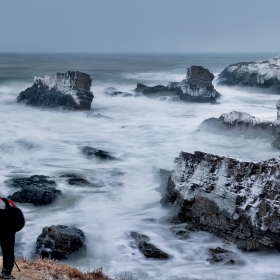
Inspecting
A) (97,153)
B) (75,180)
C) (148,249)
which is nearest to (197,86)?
(97,153)

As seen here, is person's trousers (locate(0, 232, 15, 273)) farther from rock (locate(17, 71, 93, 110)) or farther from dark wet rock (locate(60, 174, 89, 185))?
rock (locate(17, 71, 93, 110))

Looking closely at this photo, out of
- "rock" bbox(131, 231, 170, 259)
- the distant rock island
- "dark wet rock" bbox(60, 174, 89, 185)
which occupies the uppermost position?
the distant rock island

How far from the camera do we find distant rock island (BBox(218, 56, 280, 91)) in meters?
55.0

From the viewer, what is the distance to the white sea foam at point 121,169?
11.2 m

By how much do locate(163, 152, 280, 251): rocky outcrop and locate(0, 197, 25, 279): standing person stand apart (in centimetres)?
637

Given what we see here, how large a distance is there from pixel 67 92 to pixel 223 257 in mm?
29383

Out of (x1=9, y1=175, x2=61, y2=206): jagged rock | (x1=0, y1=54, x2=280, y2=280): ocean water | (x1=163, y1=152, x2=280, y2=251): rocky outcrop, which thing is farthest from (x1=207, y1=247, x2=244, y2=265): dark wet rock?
(x1=9, y1=175, x2=61, y2=206): jagged rock

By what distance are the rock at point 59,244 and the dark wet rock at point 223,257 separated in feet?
10.6

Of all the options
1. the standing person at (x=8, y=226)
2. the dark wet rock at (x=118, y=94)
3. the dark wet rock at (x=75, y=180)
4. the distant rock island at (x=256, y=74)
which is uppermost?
the distant rock island at (x=256, y=74)

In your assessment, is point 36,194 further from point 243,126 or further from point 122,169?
point 243,126

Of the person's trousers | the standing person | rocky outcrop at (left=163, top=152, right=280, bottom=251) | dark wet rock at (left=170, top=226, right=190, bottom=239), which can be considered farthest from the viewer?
dark wet rock at (left=170, top=226, right=190, bottom=239)

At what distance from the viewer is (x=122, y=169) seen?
2022 centimetres

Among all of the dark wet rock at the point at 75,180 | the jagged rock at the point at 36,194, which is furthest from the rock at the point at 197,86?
the jagged rock at the point at 36,194

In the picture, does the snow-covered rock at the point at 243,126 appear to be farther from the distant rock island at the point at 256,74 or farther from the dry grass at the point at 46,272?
the distant rock island at the point at 256,74
